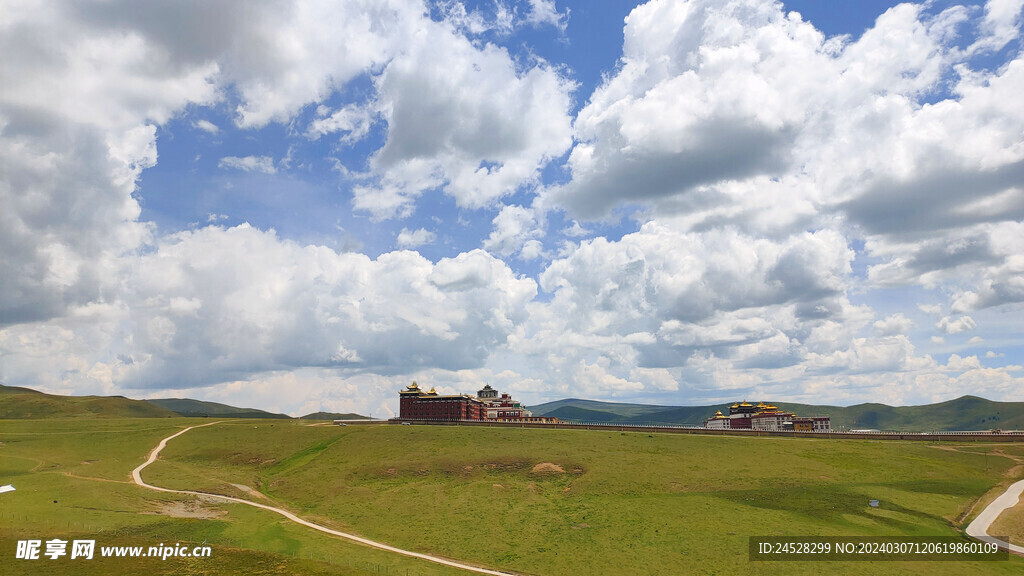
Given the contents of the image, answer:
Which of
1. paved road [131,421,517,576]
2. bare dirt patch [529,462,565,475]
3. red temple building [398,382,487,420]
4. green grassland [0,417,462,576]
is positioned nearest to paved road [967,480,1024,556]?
bare dirt patch [529,462,565,475]

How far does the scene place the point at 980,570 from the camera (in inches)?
2180

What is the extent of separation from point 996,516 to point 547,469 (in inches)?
2414

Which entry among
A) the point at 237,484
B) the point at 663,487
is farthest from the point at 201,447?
the point at 663,487

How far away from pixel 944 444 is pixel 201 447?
152557 mm

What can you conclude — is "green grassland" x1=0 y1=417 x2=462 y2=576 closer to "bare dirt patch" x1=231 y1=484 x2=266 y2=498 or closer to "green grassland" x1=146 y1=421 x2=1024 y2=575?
"green grassland" x1=146 y1=421 x2=1024 y2=575

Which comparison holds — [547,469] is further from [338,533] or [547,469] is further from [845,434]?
[845,434]

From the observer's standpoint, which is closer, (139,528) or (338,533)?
(139,528)

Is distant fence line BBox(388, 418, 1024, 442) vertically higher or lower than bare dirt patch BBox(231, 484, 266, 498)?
higher

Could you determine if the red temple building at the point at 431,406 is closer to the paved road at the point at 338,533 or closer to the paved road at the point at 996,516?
the paved road at the point at 338,533

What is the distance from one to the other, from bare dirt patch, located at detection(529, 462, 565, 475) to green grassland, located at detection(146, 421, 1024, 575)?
27.6 inches

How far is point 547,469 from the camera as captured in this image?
9281 centimetres

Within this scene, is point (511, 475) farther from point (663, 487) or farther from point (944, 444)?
point (944, 444)

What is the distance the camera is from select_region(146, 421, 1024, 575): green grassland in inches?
2478

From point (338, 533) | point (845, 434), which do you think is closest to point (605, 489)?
point (338, 533)
